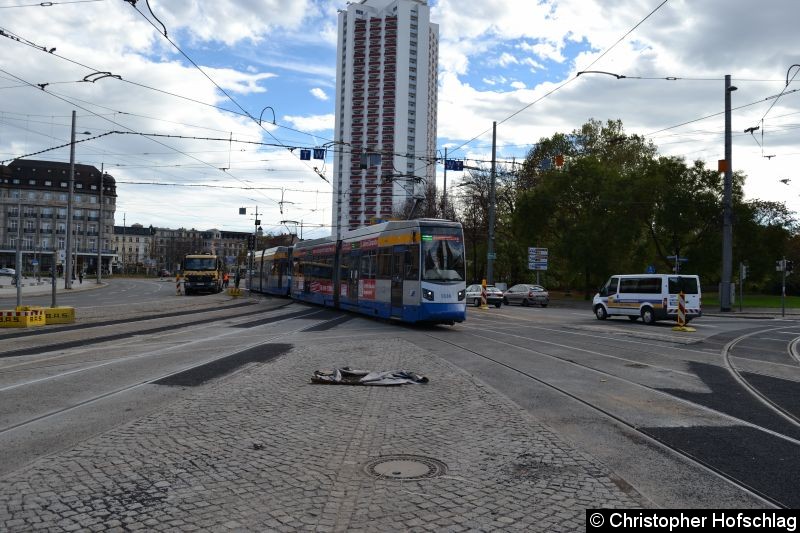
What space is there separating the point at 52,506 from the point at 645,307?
24.9 meters

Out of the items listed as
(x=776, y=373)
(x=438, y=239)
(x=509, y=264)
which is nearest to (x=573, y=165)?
(x=509, y=264)

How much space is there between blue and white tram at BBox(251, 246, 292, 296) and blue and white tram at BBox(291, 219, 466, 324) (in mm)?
13136

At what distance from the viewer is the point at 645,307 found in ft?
85.0

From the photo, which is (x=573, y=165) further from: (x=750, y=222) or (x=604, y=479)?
(x=604, y=479)

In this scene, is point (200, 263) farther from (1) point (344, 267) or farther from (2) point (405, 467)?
(2) point (405, 467)

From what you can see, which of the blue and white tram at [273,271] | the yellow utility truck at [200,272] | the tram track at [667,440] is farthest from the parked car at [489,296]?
the tram track at [667,440]

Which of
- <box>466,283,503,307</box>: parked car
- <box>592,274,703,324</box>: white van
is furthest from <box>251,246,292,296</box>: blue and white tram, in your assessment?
<box>592,274,703,324</box>: white van

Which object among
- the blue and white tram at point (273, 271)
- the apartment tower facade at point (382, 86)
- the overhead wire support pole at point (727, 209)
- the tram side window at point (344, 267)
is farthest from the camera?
the apartment tower facade at point (382, 86)

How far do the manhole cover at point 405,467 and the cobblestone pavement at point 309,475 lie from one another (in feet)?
0.28

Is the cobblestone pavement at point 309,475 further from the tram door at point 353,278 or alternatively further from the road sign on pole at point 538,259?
the road sign on pole at point 538,259

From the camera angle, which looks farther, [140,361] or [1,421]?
[140,361]

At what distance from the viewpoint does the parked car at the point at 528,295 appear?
43.7m

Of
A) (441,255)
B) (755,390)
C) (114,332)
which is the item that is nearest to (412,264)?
(441,255)

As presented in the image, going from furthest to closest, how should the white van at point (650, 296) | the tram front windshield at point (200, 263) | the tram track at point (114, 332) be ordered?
the tram front windshield at point (200, 263) < the white van at point (650, 296) < the tram track at point (114, 332)
